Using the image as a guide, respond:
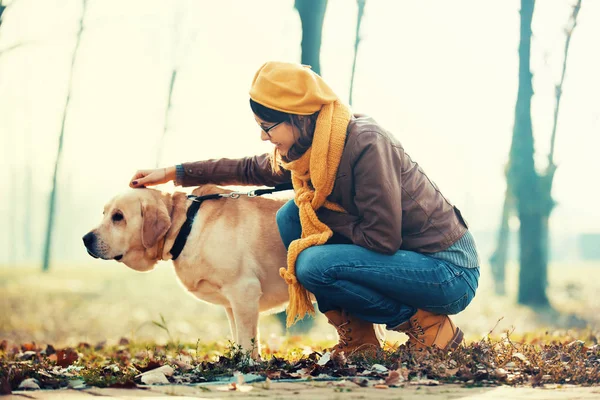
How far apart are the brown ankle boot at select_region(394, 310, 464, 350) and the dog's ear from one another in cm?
174

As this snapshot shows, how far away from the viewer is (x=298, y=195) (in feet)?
13.0

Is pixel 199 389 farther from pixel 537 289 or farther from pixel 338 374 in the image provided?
pixel 537 289

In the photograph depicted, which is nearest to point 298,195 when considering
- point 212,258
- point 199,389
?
point 212,258

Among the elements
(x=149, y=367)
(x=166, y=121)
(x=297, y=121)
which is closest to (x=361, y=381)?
(x=149, y=367)

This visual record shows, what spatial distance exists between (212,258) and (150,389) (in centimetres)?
141

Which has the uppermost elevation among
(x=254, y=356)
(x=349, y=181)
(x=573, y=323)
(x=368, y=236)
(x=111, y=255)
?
(x=349, y=181)

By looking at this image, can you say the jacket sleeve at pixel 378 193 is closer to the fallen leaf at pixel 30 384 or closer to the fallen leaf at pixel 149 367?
the fallen leaf at pixel 149 367

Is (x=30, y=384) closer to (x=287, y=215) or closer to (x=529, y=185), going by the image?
(x=287, y=215)

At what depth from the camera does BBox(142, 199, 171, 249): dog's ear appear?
4.37m

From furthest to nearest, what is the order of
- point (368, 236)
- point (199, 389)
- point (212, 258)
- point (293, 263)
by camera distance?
point (212, 258)
point (293, 263)
point (368, 236)
point (199, 389)

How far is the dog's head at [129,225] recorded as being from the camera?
172 inches

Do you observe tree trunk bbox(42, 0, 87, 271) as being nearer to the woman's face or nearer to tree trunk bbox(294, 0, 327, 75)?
tree trunk bbox(294, 0, 327, 75)

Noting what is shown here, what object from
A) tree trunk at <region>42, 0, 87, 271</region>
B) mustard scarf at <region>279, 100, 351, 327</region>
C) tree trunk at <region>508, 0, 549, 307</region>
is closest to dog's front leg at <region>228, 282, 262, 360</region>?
mustard scarf at <region>279, 100, 351, 327</region>

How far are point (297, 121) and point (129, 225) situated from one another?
151cm
